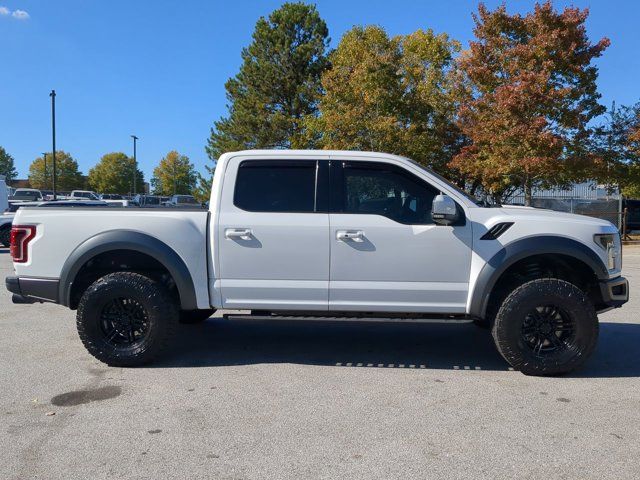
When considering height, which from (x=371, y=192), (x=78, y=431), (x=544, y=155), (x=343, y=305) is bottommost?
(x=78, y=431)

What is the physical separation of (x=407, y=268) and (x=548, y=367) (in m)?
1.54

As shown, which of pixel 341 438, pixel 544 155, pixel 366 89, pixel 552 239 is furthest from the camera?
pixel 366 89

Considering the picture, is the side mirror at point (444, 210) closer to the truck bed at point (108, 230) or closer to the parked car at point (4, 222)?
the truck bed at point (108, 230)

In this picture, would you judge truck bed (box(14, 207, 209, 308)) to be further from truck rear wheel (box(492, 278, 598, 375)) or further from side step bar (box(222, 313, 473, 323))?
truck rear wheel (box(492, 278, 598, 375))

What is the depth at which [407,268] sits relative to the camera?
5.00 m

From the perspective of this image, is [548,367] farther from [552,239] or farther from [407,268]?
[407,268]

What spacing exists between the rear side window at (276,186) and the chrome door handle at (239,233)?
23 centimetres

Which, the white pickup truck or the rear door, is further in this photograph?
the rear door

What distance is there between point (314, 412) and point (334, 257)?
4.71 feet

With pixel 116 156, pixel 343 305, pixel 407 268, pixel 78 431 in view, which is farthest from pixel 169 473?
pixel 116 156

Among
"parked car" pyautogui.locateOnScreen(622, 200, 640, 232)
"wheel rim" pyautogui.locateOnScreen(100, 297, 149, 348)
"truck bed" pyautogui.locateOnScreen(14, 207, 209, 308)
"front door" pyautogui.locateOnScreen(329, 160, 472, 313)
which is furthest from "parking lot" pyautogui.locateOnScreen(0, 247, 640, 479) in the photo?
"parked car" pyautogui.locateOnScreen(622, 200, 640, 232)

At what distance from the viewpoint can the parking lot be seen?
337 cm

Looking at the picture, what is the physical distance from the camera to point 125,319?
527 centimetres

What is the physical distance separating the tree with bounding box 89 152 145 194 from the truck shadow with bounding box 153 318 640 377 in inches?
3071
